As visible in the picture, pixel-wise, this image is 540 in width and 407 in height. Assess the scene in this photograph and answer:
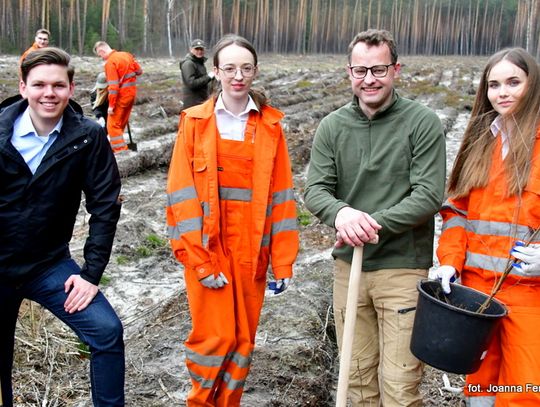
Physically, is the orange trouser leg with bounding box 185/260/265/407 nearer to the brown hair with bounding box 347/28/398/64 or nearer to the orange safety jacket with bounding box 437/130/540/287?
the orange safety jacket with bounding box 437/130/540/287

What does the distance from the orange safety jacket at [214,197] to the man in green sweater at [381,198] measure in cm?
18

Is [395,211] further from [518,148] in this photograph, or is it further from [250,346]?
[250,346]

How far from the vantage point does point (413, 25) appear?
1970 inches

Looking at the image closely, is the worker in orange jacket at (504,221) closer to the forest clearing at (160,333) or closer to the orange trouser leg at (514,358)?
the orange trouser leg at (514,358)

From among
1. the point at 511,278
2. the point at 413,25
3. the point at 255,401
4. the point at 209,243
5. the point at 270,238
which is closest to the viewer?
the point at 511,278

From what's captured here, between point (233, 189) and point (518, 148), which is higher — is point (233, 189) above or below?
below

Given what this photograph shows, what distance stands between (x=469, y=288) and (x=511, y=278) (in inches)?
6.2

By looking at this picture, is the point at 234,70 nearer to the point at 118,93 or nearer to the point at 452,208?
the point at 452,208

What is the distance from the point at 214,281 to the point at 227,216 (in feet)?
0.94

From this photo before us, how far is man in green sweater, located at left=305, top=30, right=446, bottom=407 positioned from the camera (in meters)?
2.57

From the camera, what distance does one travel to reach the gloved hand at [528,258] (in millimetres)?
2291

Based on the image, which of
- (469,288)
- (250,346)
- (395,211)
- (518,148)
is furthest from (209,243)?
(518,148)

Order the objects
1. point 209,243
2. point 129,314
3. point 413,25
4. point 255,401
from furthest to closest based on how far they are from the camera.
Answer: point 413,25 < point 129,314 < point 255,401 < point 209,243

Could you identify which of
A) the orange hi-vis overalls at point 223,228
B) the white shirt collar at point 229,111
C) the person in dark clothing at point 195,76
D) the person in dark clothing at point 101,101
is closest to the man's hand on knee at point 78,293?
the orange hi-vis overalls at point 223,228
